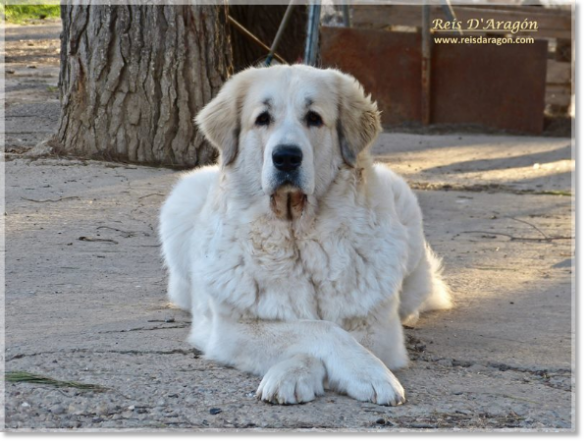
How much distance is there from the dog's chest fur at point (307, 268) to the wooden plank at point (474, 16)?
29.9 feet

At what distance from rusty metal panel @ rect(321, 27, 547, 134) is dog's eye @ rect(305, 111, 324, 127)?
330 inches

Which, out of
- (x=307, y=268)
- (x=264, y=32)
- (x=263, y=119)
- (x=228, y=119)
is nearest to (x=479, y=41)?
(x=264, y=32)

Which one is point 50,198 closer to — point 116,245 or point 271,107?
point 116,245

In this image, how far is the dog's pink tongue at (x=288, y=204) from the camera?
13.0ft

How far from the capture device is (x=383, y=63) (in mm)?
12562

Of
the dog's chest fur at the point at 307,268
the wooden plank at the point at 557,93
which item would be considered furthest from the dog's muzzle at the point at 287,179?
the wooden plank at the point at 557,93

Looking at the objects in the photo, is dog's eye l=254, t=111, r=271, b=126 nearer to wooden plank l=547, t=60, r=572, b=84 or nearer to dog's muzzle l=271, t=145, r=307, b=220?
dog's muzzle l=271, t=145, r=307, b=220

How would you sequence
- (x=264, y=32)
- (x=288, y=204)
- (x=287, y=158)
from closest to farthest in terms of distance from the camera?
(x=287, y=158)
(x=288, y=204)
(x=264, y=32)

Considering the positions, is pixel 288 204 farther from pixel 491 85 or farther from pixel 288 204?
pixel 491 85

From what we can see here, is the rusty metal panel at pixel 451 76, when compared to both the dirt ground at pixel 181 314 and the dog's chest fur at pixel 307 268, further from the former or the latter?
the dog's chest fur at pixel 307 268

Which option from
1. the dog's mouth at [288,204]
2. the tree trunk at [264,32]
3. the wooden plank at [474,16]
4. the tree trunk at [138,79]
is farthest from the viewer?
the wooden plank at [474,16]

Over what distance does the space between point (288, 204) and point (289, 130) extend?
13.4 inches

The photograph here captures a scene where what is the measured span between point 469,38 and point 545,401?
9.25m

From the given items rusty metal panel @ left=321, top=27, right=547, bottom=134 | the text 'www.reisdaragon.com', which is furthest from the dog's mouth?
the text 'www.reisdaragon.com'
